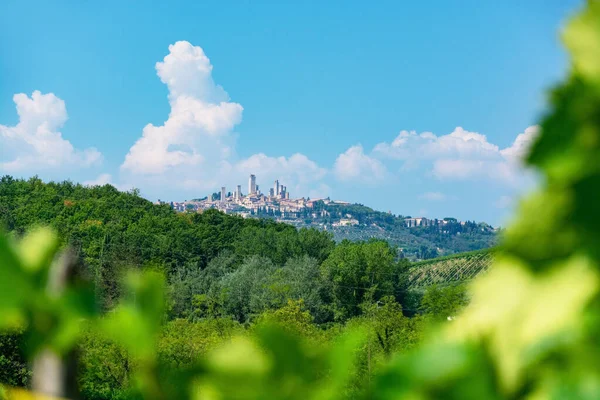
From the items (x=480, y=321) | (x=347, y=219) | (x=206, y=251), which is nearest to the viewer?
(x=480, y=321)

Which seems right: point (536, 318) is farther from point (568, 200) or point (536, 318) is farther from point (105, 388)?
point (105, 388)

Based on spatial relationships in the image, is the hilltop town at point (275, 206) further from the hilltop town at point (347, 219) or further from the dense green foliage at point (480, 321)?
the dense green foliage at point (480, 321)

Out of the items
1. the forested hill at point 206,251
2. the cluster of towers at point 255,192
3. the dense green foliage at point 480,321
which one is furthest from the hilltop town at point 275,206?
the dense green foliage at point 480,321

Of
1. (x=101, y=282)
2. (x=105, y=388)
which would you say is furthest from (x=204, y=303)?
(x=105, y=388)

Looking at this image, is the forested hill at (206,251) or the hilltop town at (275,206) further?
the hilltop town at (275,206)

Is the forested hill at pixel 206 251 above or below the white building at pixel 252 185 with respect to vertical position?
below

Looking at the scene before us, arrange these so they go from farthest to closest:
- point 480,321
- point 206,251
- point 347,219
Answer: point 347,219 < point 206,251 < point 480,321

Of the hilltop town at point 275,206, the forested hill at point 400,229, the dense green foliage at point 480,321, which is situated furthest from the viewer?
the hilltop town at point 275,206

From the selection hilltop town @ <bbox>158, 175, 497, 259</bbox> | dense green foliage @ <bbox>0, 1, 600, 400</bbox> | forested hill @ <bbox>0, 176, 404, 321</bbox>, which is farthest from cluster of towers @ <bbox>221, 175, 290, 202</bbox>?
dense green foliage @ <bbox>0, 1, 600, 400</bbox>

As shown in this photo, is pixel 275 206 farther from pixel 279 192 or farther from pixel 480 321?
pixel 480 321

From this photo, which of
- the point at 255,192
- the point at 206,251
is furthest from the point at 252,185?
the point at 206,251

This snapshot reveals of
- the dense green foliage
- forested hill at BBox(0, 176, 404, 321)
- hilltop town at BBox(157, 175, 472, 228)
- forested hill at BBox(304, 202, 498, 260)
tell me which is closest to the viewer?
the dense green foliage

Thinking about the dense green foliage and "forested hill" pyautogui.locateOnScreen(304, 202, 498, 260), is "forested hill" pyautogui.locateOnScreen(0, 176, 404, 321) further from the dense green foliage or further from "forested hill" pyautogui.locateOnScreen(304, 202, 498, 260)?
"forested hill" pyautogui.locateOnScreen(304, 202, 498, 260)

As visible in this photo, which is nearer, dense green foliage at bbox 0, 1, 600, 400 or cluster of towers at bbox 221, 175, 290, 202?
dense green foliage at bbox 0, 1, 600, 400
